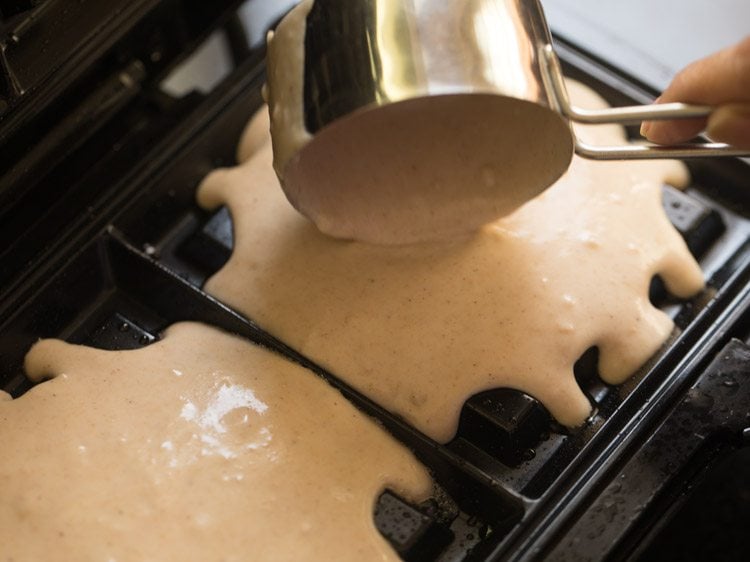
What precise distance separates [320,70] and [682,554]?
3.10 feet

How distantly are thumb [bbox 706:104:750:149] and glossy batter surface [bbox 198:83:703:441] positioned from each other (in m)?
0.30

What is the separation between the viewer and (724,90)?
3.44 ft

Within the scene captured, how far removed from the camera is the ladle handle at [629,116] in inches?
41.4

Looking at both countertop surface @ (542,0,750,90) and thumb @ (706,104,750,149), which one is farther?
countertop surface @ (542,0,750,90)

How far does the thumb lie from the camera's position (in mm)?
1042

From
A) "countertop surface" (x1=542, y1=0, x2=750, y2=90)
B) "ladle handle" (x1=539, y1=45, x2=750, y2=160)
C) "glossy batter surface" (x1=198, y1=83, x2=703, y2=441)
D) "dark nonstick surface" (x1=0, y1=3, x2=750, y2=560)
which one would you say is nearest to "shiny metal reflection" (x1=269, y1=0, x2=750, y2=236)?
"ladle handle" (x1=539, y1=45, x2=750, y2=160)

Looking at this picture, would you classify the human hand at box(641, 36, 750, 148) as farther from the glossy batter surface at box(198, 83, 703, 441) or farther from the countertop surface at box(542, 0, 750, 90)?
the countertop surface at box(542, 0, 750, 90)

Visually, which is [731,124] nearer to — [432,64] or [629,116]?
[629,116]

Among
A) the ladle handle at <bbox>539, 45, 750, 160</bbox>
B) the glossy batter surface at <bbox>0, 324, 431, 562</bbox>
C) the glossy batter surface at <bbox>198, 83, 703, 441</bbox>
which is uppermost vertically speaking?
the ladle handle at <bbox>539, 45, 750, 160</bbox>

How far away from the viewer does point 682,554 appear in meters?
1.60

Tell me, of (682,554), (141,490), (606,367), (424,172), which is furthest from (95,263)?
(682,554)

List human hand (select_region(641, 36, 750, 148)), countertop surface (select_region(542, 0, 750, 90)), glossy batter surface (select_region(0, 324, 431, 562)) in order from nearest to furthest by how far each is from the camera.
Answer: human hand (select_region(641, 36, 750, 148))
glossy batter surface (select_region(0, 324, 431, 562))
countertop surface (select_region(542, 0, 750, 90))

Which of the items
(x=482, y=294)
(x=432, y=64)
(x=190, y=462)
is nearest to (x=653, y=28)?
(x=482, y=294)

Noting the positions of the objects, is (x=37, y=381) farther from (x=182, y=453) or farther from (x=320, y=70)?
(x=320, y=70)
